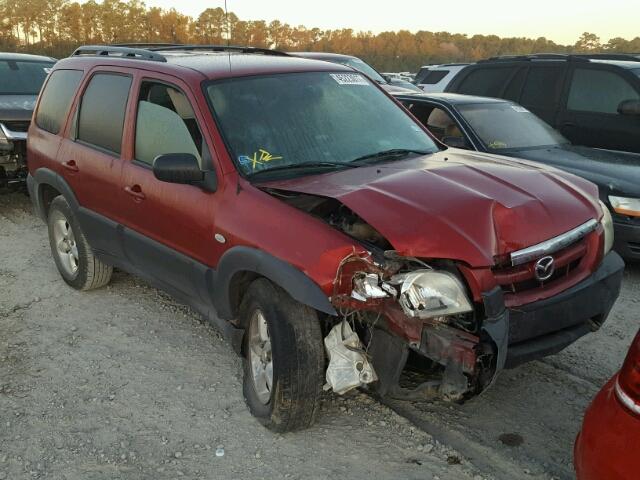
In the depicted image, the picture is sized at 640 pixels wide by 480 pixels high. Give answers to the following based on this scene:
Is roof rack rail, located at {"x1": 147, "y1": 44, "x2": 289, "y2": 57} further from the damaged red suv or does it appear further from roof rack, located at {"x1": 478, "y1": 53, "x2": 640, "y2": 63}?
roof rack, located at {"x1": 478, "y1": 53, "x2": 640, "y2": 63}

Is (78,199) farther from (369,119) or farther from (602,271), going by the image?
(602,271)

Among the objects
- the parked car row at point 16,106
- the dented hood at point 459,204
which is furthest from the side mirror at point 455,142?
the parked car row at point 16,106

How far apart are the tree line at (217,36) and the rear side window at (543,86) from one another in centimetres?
301

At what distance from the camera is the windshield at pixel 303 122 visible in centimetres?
356

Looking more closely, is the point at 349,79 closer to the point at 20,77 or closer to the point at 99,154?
the point at 99,154

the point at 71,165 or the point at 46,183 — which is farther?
the point at 46,183

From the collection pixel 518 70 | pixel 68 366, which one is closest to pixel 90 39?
pixel 518 70

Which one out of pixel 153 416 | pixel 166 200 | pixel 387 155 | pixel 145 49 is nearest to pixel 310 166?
pixel 387 155

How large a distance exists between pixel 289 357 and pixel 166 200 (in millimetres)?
1320

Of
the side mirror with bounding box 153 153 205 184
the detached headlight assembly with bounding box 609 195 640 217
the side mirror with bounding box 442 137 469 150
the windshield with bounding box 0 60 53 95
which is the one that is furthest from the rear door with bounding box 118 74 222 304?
the windshield with bounding box 0 60 53 95

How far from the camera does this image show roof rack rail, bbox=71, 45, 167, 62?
431 cm

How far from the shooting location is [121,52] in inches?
187

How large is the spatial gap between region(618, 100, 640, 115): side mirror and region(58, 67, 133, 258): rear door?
17.2ft

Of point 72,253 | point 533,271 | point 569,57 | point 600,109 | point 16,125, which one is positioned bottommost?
point 72,253
